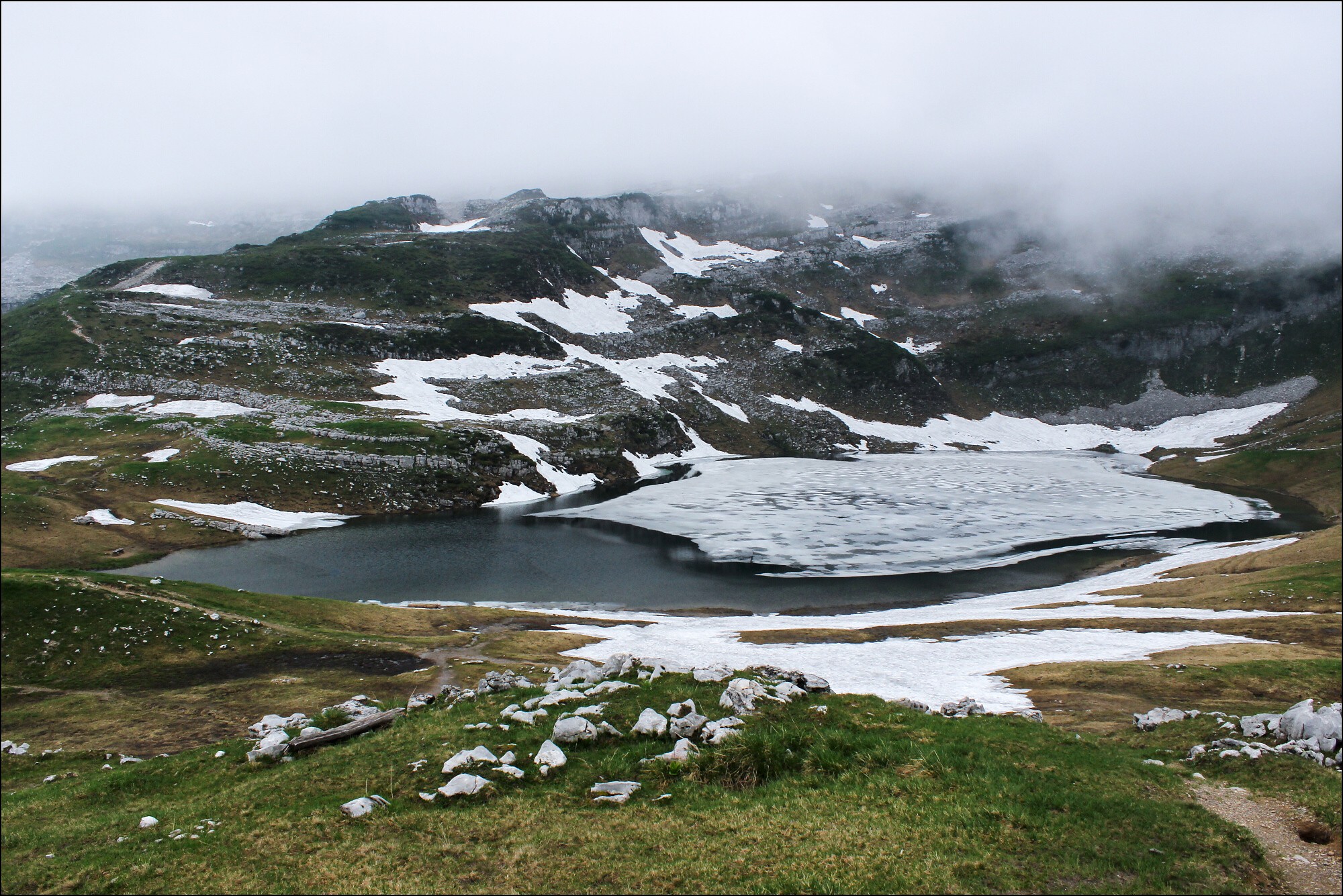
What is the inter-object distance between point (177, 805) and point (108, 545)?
75807 millimetres

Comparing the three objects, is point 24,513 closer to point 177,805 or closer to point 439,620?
point 439,620

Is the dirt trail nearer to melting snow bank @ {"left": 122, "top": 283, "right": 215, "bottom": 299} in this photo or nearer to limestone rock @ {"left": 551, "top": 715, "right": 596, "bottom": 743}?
limestone rock @ {"left": 551, "top": 715, "right": 596, "bottom": 743}

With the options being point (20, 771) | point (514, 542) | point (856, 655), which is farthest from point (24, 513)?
point (856, 655)

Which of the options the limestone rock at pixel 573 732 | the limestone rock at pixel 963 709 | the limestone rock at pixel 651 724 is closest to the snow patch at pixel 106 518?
the limestone rock at pixel 573 732

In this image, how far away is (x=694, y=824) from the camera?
13211 mm

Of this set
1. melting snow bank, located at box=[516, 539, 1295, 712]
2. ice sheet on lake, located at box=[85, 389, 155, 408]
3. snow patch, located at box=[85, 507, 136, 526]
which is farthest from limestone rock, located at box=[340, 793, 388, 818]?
ice sheet on lake, located at box=[85, 389, 155, 408]

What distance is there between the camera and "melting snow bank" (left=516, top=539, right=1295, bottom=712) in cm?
3638

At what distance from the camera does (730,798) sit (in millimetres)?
14234

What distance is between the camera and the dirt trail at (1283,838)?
459 inches

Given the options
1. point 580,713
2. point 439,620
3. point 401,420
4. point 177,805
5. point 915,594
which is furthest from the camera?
point 401,420

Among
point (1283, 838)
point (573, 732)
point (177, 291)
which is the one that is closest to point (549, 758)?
point (573, 732)

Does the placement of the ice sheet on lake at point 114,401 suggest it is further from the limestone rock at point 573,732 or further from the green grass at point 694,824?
the limestone rock at point 573,732

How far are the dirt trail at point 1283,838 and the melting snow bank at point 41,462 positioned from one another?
123530 mm

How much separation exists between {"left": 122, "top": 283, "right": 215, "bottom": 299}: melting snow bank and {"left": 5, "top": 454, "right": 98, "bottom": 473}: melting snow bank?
273 feet
